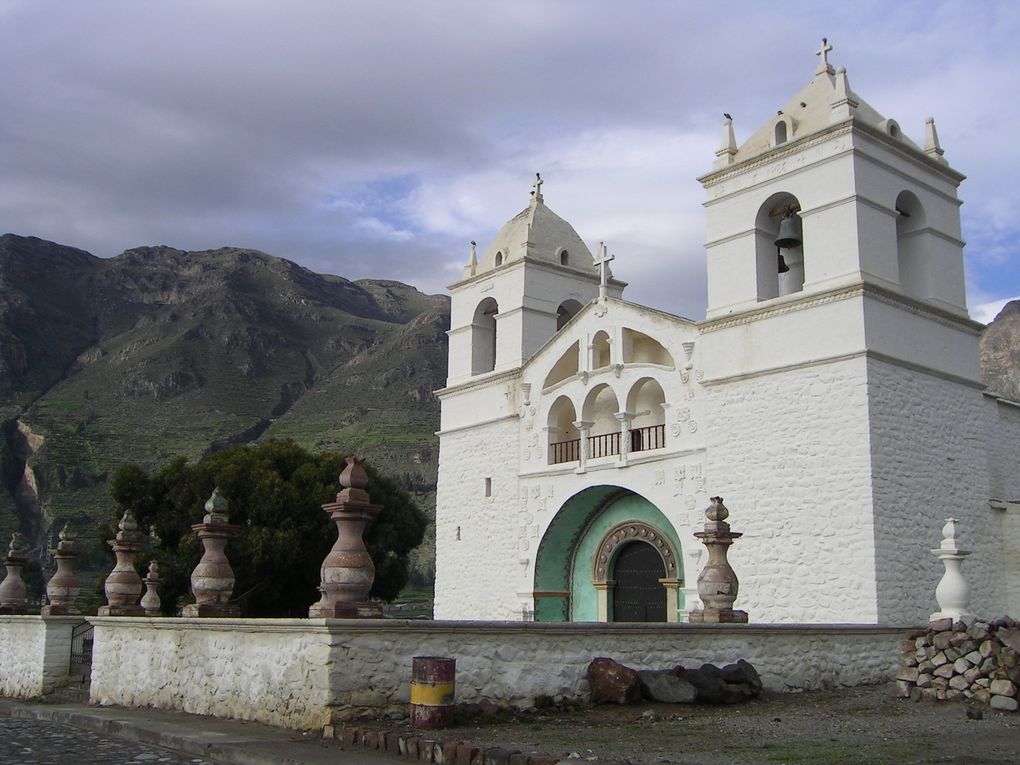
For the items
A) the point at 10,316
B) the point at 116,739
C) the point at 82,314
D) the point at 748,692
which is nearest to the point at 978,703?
the point at 748,692

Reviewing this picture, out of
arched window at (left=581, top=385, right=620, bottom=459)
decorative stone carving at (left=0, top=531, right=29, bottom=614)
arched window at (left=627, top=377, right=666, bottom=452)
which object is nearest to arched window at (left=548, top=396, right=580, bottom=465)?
arched window at (left=581, top=385, right=620, bottom=459)

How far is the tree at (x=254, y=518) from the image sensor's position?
25.1 meters

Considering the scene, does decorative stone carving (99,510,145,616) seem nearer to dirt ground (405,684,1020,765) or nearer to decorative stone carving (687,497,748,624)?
dirt ground (405,684,1020,765)

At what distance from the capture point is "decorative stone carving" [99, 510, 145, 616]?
46.1 ft

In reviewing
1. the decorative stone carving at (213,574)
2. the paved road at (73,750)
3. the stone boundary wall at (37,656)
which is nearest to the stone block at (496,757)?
the paved road at (73,750)

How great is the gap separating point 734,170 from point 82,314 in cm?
9847

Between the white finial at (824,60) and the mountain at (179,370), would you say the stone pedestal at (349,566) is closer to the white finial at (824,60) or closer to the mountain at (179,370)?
the white finial at (824,60)

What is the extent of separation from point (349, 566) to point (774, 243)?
10959 mm

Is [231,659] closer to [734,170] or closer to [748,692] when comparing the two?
[748,692]

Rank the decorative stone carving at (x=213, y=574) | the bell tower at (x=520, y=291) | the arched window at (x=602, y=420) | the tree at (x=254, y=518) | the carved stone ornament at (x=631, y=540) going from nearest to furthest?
1. the decorative stone carving at (x=213, y=574)
2. the carved stone ornament at (x=631, y=540)
3. the arched window at (x=602, y=420)
4. the bell tower at (x=520, y=291)
5. the tree at (x=254, y=518)

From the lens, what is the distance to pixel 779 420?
16.6 m

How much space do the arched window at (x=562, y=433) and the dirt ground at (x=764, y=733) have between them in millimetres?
9082

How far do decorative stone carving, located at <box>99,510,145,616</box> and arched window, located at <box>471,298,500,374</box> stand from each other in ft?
31.4

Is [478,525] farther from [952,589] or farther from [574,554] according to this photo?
[952,589]
